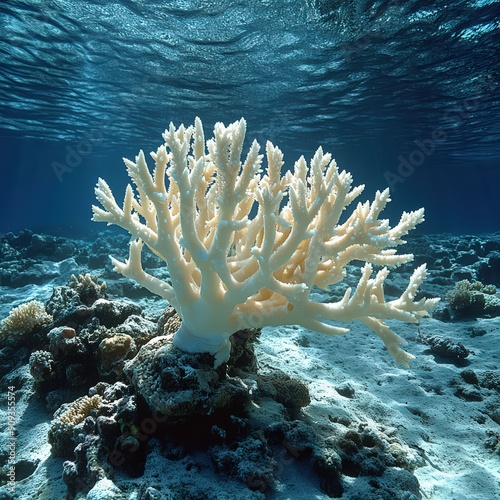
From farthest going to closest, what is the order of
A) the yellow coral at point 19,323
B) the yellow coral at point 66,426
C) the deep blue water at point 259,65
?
the deep blue water at point 259,65 → the yellow coral at point 19,323 → the yellow coral at point 66,426

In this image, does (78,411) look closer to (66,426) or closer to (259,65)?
(66,426)

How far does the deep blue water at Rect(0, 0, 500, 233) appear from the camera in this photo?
10.8 meters

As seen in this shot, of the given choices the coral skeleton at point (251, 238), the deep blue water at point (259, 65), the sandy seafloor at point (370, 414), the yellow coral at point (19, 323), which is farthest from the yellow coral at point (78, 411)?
the deep blue water at point (259, 65)

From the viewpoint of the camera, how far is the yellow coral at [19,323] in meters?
5.75

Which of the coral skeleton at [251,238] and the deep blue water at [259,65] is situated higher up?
the deep blue water at [259,65]

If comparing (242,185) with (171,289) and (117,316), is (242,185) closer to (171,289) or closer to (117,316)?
(171,289)

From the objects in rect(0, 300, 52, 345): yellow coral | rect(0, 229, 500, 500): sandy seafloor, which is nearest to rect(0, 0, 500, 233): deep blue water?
rect(0, 229, 500, 500): sandy seafloor

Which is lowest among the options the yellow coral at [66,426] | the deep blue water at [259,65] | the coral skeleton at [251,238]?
the yellow coral at [66,426]

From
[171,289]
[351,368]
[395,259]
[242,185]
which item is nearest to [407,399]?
[351,368]

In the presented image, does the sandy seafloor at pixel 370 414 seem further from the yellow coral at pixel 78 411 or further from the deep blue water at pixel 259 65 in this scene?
the deep blue water at pixel 259 65

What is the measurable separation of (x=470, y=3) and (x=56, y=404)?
13898mm

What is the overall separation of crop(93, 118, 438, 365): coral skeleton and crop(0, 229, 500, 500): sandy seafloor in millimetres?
1043

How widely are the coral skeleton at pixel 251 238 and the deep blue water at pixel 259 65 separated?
947cm

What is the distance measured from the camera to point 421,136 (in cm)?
2781
